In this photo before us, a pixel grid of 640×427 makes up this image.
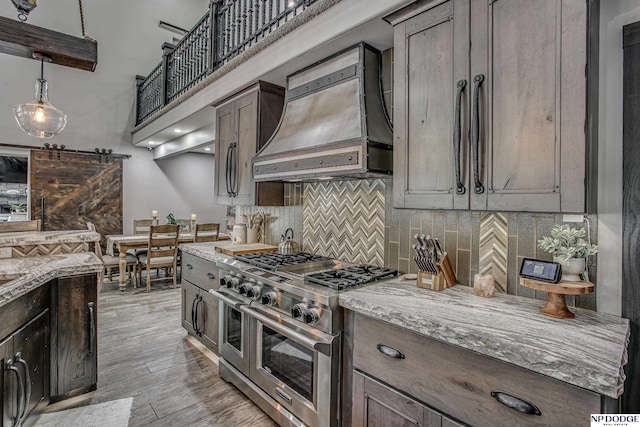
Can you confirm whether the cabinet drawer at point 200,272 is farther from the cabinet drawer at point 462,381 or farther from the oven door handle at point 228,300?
the cabinet drawer at point 462,381

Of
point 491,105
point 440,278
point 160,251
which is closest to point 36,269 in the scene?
point 440,278

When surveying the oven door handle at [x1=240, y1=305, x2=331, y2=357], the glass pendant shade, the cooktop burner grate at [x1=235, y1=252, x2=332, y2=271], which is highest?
the glass pendant shade

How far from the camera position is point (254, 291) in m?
2.17

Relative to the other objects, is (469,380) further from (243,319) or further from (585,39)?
(243,319)

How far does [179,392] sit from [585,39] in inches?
122

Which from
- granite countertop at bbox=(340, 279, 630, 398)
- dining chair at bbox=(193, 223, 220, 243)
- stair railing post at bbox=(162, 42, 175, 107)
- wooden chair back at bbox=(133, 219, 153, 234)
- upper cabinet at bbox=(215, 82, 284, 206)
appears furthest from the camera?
wooden chair back at bbox=(133, 219, 153, 234)

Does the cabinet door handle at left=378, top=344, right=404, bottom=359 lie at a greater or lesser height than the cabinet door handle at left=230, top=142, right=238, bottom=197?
lesser

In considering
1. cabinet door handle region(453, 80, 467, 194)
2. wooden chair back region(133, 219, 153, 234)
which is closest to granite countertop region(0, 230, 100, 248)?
cabinet door handle region(453, 80, 467, 194)

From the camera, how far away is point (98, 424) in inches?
80.5

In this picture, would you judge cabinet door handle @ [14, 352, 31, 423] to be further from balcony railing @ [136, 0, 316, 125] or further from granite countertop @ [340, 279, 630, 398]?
balcony railing @ [136, 0, 316, 125]

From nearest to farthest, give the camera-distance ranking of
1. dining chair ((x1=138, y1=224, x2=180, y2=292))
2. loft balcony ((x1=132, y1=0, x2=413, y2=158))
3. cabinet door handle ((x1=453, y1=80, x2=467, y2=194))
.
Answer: cabinet door handle ((x1=453, y1=80, x2=467, y2=194)), loft balcony ((x1=132, y1=0, x2=413, y2=158)), dining chair ((x1=138, y1=224, x2=180, y2=292))

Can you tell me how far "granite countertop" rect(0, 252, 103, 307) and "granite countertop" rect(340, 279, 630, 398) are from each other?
66.1 inches

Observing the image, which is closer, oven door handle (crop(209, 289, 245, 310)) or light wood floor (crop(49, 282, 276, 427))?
light wood floor (crop(49, 282, 276, 427))

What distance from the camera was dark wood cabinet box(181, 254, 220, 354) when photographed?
9.21ft
